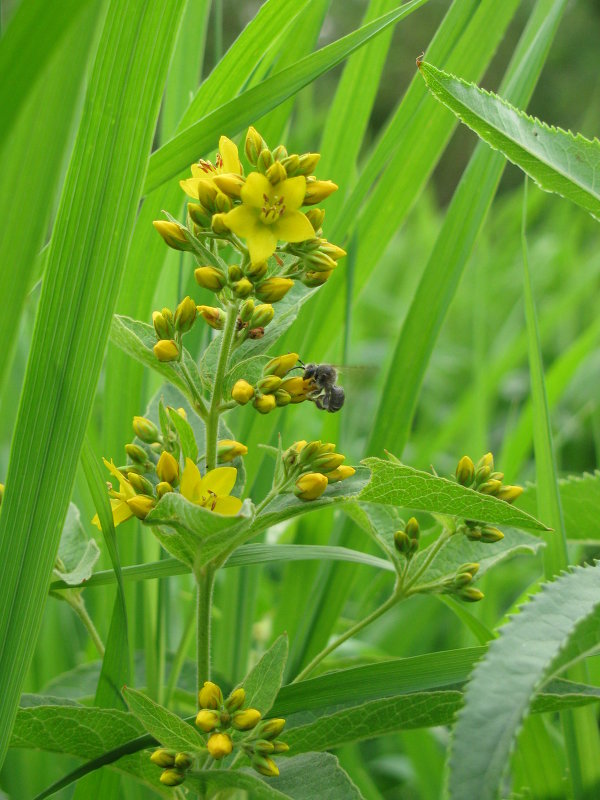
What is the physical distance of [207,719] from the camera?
2.08 ft

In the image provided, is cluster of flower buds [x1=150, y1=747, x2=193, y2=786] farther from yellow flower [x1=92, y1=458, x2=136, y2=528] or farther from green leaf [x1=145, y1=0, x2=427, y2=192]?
green leaf [x1=145, y1=0, x2=427, y2=192]

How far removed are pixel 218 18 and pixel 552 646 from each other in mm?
966

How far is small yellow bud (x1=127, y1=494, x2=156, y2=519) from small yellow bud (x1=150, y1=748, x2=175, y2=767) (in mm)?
178

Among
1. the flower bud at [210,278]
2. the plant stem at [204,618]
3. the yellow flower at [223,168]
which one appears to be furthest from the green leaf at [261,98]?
the plant stem at [204,618]

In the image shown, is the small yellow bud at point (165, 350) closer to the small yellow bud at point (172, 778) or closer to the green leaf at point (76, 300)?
the green leaf at point (76, 300)

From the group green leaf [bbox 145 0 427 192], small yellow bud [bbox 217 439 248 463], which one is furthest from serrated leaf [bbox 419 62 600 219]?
small yellow bud [bbox 217 439 248 463]

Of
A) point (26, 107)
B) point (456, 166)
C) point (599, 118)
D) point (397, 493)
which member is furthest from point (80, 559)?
point (456, 166)

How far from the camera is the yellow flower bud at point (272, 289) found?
0.70m

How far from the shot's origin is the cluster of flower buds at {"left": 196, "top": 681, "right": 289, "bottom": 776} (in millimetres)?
637

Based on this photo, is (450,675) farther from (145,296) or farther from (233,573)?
(145,296)

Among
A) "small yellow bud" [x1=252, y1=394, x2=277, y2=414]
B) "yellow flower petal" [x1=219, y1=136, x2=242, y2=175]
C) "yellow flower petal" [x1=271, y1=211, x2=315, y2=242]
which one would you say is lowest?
"small yellow bud" [x1=252, y1=394, x2=277, y2=414]

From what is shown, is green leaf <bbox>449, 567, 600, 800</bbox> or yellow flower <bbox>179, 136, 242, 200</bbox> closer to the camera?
green leaf <bbox>449, 567, 600, 800</bbox>

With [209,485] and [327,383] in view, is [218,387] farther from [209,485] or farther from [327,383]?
[327,383]

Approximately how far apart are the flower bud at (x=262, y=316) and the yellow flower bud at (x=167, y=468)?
0.13 meters
